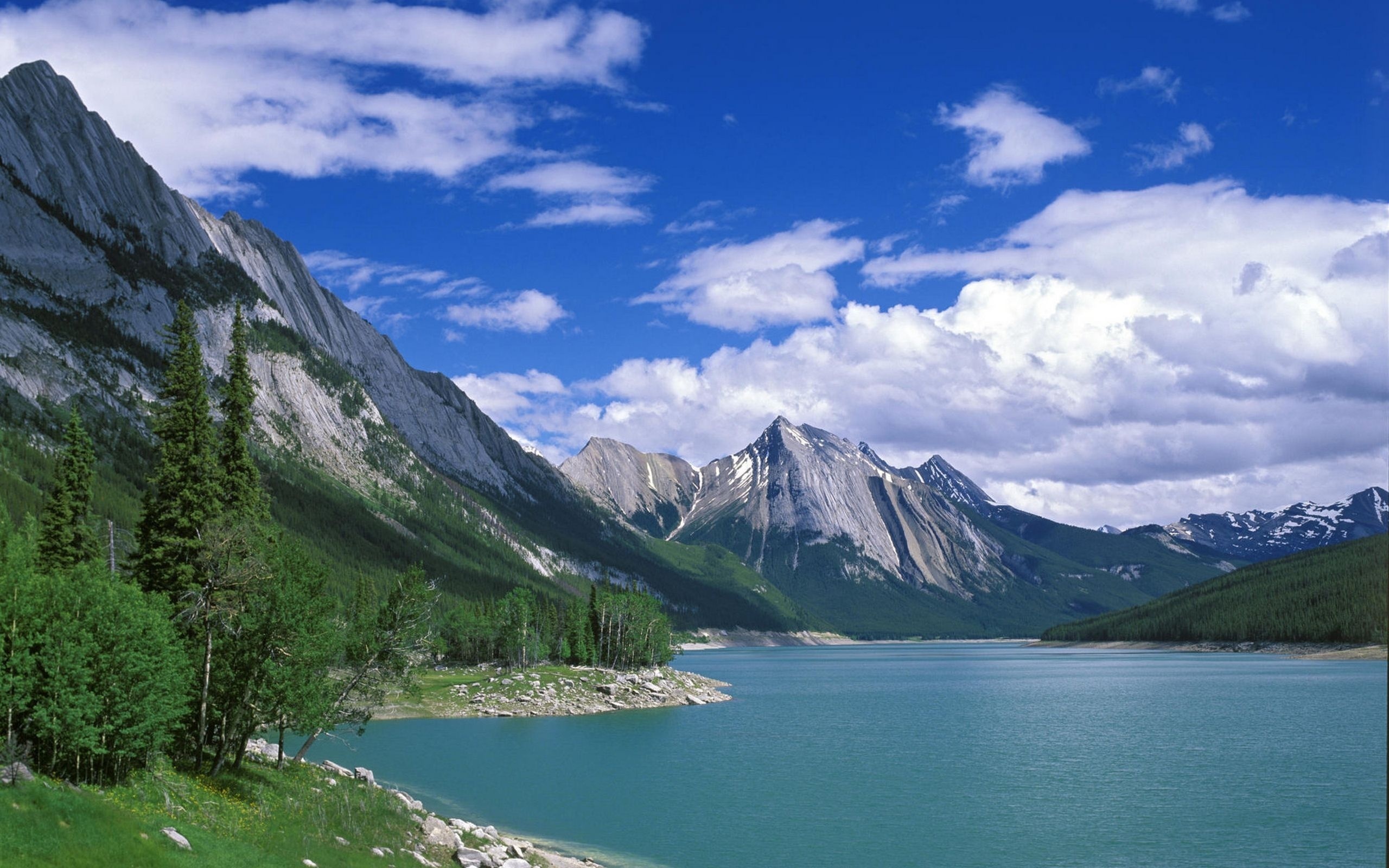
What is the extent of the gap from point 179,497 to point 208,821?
2013cm

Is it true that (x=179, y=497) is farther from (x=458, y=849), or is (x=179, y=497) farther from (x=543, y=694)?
(x=543, y=694)

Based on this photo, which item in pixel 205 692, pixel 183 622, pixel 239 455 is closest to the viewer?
pixel 205 692

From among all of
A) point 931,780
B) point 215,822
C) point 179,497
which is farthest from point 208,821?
point 931,780

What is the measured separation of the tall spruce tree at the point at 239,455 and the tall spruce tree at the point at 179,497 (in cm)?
162

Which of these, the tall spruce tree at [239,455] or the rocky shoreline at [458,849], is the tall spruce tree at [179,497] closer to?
the tall spruce tree at [239,455]

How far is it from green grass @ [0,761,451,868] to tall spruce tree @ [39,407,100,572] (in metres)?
24.5

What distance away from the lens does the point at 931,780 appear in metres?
71.7

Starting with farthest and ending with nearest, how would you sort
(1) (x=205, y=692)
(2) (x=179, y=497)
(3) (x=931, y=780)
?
(3) (x=931, y=780) < (2) (x=179, y=497) < (1) (x=205, y=692)

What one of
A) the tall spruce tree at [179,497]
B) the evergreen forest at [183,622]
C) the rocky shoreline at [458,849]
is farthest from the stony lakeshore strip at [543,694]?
the rocky shoreline at [458,849]

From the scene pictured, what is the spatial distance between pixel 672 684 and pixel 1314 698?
282 ft

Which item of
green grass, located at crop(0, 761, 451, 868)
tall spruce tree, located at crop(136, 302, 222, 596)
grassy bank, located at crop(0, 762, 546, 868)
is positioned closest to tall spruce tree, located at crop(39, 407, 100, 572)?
tall spruce tree, located at crop(136, 302, 222, 596)

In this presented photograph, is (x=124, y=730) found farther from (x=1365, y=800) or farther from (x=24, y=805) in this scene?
(x=1365, y=800)

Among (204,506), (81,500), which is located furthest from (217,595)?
(81,500)

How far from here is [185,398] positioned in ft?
177
